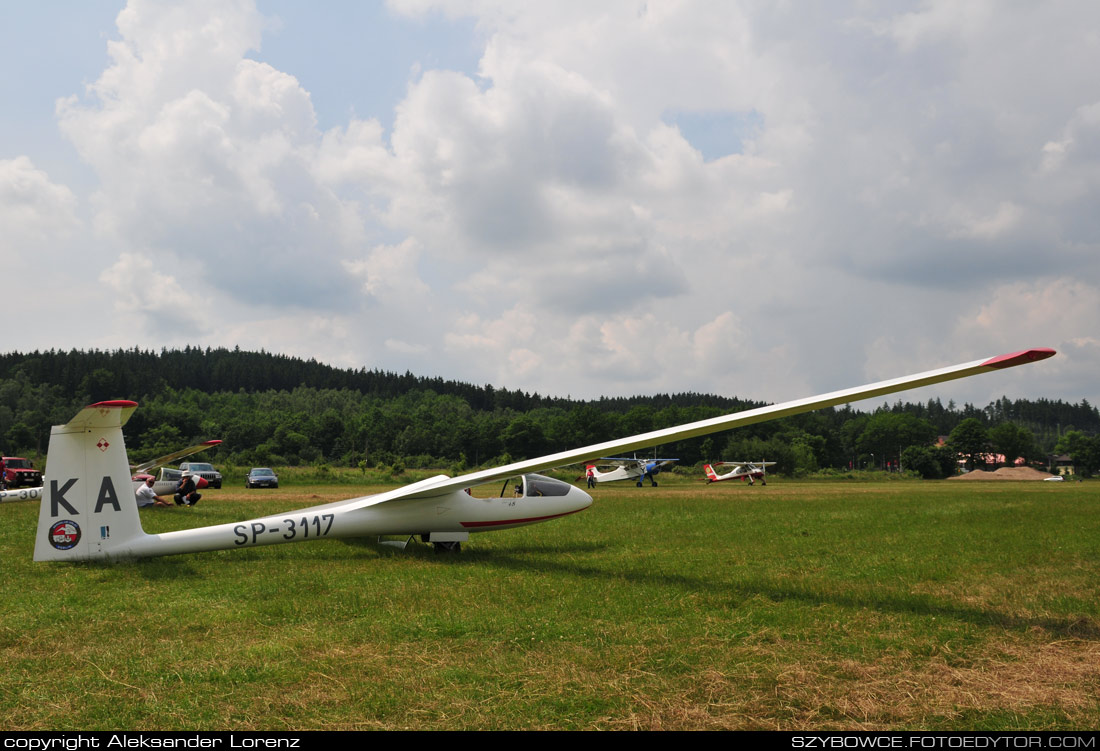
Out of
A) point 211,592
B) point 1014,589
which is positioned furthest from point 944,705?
point 211,592

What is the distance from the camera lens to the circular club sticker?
8.62 metres

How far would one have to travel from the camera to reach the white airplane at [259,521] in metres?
7.68

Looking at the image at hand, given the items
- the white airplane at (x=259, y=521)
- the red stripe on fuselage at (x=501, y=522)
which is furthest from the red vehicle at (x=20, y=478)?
the red stripe on fuselage at (x=501, y=522)

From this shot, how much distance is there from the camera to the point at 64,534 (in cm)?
866

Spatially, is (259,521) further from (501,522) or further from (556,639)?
(556,639)

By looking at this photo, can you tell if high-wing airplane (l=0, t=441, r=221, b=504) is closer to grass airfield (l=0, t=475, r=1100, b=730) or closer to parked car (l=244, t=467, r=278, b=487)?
grass airfield (l=0, t=475, r=1100, b=730)

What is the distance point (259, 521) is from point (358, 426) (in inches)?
3914

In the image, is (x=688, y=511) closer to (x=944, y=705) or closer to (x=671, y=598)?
(x=671, y=598)

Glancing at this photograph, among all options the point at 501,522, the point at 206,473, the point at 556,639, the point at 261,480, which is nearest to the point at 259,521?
the point at 501,522

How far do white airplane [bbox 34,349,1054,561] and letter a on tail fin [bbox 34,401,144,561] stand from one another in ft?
0.04

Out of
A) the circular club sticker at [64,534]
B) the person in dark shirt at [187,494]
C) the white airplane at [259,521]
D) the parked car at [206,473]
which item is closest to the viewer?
the white airplane at [259,521]

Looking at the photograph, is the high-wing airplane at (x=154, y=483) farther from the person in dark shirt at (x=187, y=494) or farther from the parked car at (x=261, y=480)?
the parked car at (x=261, y=480)

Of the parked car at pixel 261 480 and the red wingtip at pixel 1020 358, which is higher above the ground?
the red wingtip at pixel 1020 358

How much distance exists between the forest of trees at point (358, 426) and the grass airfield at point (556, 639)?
56539mm
